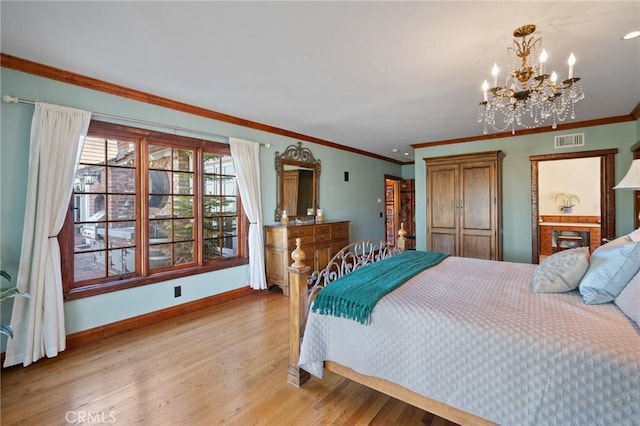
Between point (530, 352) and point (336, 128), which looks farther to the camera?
point (336, 128)

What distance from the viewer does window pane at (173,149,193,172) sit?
11.5ft

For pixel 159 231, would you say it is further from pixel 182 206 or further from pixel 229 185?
pixel 229 185

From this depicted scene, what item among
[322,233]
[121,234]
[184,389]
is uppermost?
[121,234]

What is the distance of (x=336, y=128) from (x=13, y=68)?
11.3 feet

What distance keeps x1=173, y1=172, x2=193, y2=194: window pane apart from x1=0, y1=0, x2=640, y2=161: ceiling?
843mm

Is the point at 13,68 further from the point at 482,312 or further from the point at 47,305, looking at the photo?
the point at 482,312

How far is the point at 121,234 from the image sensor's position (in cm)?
307

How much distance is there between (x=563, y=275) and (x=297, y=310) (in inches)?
68.1

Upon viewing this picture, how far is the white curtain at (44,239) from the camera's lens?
2348mm

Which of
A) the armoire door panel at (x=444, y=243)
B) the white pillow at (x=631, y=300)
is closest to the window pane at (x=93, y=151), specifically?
the white pillow at (x=631, y=300)

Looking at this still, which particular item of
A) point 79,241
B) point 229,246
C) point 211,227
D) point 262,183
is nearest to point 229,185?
point 262,183

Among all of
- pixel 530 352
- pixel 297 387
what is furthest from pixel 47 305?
pixel 530 352

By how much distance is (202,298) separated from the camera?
365 cm

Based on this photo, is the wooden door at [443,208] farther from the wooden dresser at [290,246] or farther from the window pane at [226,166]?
the window pane at [226,166]
